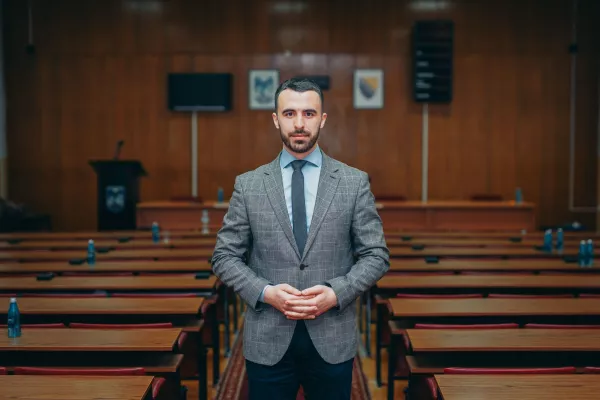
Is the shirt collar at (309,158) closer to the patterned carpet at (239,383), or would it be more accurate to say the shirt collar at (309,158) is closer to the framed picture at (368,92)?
the patterned carpet at (239,383)

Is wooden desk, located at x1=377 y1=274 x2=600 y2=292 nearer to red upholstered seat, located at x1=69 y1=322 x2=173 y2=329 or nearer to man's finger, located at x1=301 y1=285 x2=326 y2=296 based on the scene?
red upholstered seat, located at x1=69 y1=322 x2=173 y2=329

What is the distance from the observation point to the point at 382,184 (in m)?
9.17

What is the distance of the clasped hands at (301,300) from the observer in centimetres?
163

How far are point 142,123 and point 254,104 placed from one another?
1.81 m

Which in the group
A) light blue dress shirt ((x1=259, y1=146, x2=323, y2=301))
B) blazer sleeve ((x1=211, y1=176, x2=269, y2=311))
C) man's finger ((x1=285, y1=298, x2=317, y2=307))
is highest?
light blue dress shirt ((x1=259, y1=146, x2=323, y2=301))

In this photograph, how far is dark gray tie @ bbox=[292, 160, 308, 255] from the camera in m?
1.75

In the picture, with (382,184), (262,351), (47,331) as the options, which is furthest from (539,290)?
(382,184)

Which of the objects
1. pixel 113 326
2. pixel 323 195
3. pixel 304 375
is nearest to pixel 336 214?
pixel 323 195

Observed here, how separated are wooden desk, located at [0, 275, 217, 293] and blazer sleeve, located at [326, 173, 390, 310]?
1729 millimetres

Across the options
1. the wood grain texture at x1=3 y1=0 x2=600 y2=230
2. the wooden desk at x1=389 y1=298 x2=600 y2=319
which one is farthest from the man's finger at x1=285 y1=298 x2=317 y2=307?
the wood grain texture at x1=3 y1=0 x2=600 y2=230

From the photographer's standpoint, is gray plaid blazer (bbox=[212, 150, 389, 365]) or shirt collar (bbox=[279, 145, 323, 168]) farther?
shirt collar (bbox=[279, 145, 323, 168])

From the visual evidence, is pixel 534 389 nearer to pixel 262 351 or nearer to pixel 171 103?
pixel 262 351

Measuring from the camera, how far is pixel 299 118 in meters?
1.70

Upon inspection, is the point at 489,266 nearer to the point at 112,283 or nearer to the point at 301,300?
the point at 112,283
